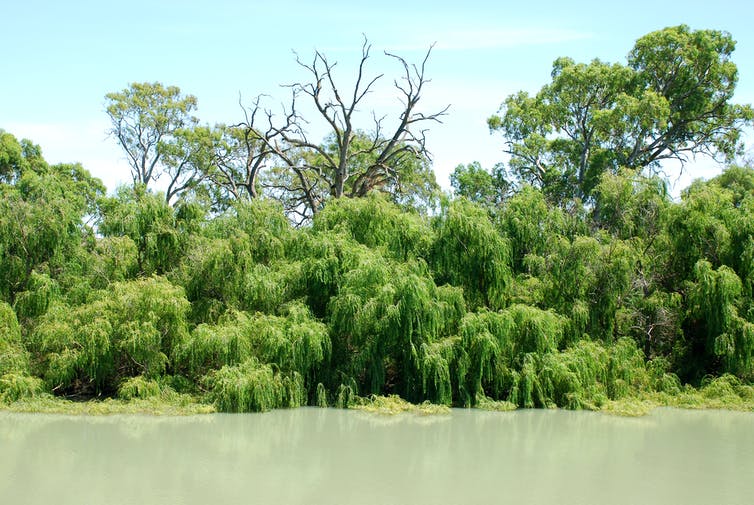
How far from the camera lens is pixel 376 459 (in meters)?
11.2

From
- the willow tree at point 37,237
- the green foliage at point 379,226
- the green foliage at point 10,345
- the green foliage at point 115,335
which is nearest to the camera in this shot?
the green foliage at point 115,335

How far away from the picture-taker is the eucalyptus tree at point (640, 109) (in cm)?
2712

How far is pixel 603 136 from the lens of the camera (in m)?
28.7

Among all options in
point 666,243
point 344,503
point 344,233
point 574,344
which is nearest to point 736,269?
point 666,243

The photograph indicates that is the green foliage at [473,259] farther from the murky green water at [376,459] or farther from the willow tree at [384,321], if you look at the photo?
the murky green water at [376,459]

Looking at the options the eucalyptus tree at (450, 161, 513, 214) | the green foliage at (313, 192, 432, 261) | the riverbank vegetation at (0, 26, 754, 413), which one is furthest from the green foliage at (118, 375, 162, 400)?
the eucalyptus tree at (450, 161, 513, 214)

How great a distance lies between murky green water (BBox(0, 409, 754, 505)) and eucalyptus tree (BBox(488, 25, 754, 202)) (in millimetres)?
14637

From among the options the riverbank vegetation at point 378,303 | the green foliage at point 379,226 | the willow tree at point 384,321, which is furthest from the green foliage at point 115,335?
the green foliage at point 379,226

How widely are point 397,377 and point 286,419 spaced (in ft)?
10.3

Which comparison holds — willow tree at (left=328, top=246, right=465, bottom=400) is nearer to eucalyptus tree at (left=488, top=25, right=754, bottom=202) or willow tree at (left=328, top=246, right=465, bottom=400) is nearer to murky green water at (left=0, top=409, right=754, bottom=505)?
murky green water at (left=0, top=409, right=754, bottom=505)

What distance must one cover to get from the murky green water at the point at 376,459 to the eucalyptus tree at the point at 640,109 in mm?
14637

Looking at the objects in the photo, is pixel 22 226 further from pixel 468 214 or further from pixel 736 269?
pixel 736 269

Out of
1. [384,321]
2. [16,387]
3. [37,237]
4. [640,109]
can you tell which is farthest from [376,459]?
[640,109]

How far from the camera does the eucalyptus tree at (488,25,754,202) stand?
89.0 feet
